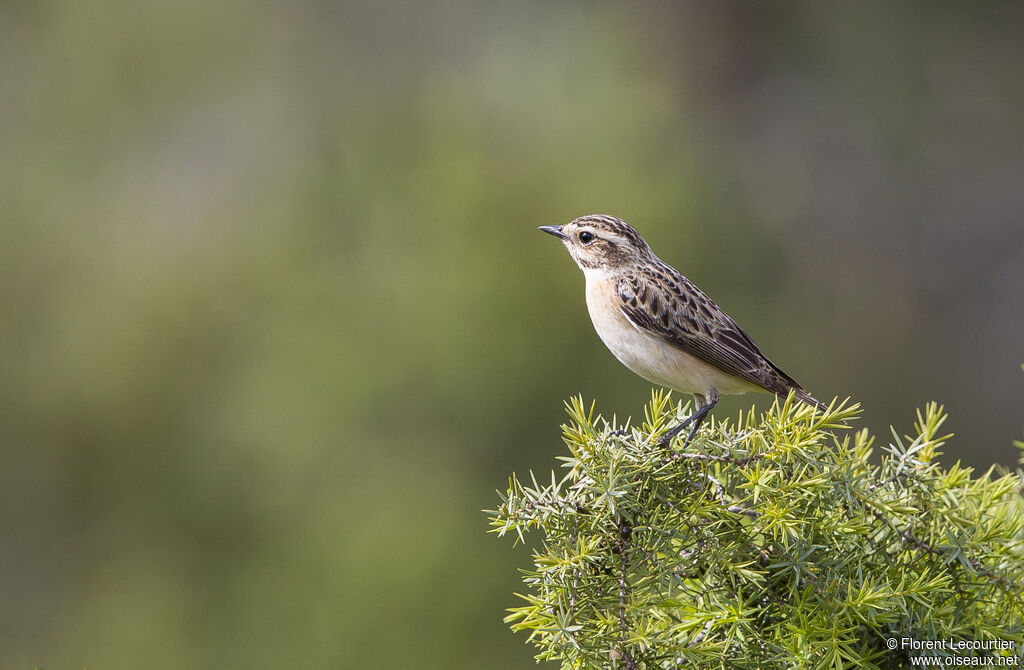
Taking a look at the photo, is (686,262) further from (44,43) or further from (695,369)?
(44,43)

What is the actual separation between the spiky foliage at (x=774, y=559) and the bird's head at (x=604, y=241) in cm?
259

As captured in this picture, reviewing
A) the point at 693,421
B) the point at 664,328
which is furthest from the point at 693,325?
the point at 693,421

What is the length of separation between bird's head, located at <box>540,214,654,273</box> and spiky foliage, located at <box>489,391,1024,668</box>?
259cm

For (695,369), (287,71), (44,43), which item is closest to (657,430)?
(695,369)

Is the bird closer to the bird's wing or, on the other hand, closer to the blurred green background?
the bird's wing

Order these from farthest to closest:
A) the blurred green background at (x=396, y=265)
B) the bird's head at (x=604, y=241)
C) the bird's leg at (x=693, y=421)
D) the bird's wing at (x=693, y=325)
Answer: the blurred green background at (x=396, y=265), the bird's head at (x=604, y=241), the bird's wing at (x=693, y=325), the bird's leg at (x=693, y=421)

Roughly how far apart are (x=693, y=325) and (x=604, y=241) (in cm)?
73

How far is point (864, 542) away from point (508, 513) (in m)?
0.94

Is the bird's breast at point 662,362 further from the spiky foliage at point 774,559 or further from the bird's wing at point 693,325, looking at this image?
the spiky foliage at point 774,559

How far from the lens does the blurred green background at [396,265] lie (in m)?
7.71

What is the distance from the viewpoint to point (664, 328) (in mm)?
4859

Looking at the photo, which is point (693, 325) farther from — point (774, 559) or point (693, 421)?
point (774, 559)

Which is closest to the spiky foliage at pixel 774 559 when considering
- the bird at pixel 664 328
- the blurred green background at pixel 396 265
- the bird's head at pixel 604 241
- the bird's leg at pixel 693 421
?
the bird's leg at pixel 693 421


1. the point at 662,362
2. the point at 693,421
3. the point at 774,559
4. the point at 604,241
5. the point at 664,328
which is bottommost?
the point at 774,559
